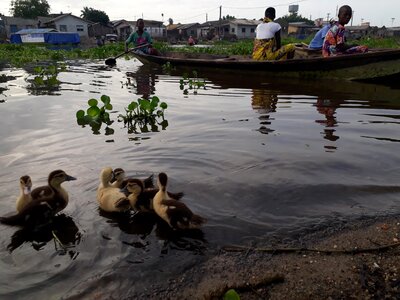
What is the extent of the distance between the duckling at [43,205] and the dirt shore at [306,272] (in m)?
1.46

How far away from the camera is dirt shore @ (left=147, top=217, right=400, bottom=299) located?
2412 mm

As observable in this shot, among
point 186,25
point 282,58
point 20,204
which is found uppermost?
point 186,25

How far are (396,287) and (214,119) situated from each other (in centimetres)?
508

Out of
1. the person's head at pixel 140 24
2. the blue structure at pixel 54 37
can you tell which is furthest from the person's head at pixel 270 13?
the blue structure at pixel 54 37

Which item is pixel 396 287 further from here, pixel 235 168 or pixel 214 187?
pixel 235 168

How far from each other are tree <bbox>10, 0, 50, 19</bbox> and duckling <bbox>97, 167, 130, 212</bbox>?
89.7 m

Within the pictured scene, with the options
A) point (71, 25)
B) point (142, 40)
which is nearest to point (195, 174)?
point (142, 40)

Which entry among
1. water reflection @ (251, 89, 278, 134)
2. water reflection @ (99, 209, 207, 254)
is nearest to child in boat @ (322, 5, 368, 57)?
water reflection @ (251, 89, 278, 134)

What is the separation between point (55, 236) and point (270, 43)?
989 centimetres

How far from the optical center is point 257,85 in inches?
438

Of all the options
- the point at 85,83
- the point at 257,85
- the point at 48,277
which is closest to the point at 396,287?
the point at 48,277

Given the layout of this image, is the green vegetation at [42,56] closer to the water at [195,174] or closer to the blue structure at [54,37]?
the water at [195,174]

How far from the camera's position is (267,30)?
1084cm

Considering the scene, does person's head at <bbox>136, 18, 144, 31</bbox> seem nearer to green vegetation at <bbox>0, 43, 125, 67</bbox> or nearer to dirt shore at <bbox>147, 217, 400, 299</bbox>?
green vegetation at <bbox>0, 43, 125, 67</bbox>
